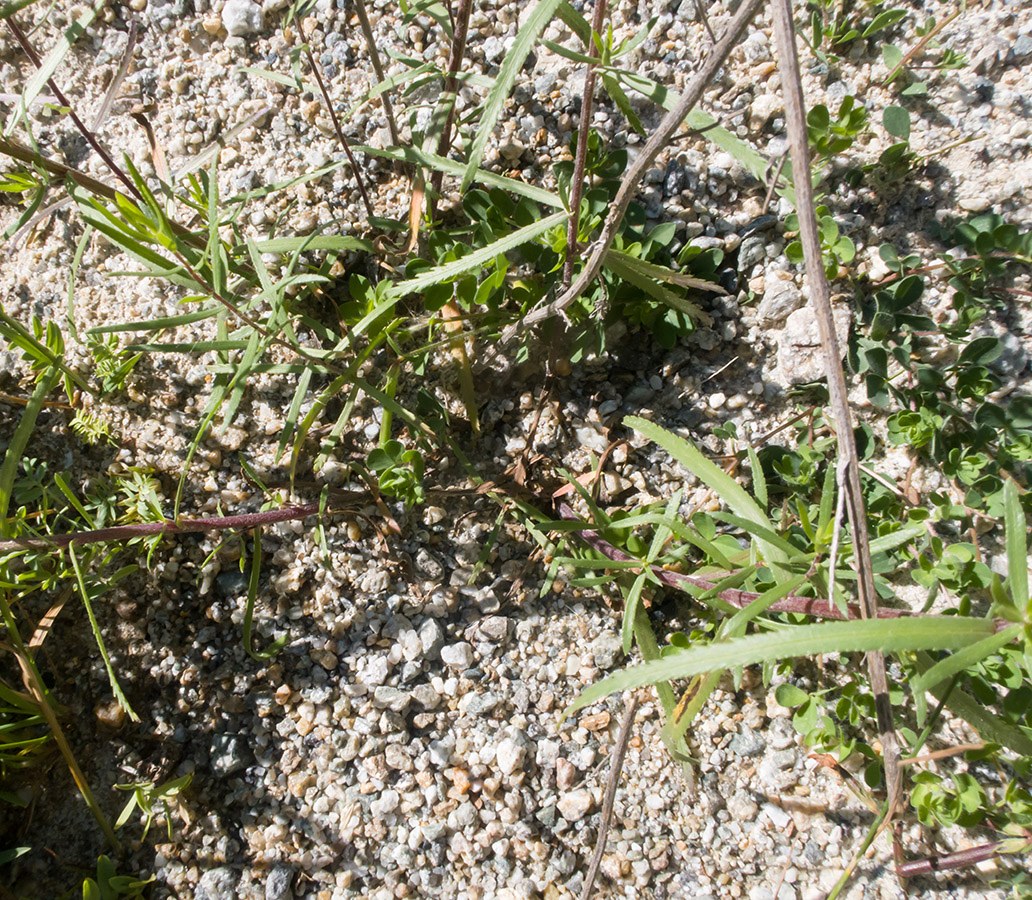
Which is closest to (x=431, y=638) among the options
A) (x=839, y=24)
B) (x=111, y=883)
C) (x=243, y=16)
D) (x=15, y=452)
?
(x=111, y=883)

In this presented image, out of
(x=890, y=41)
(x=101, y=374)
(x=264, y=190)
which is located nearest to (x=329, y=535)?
(x=101, y=374)

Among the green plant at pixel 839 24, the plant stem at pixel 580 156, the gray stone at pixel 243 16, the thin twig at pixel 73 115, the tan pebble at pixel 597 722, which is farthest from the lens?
the gray stone at pixel 243 16

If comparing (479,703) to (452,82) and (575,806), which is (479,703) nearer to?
(575,806)

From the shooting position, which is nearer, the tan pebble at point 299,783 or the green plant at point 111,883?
the green plant at point 111,883

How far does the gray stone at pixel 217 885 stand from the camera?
169cm

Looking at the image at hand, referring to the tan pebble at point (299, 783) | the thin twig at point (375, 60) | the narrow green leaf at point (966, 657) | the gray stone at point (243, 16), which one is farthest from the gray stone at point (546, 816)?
the gray stone at point (243, 16)

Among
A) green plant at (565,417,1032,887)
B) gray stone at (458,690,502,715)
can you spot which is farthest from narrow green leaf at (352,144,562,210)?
gray stone at (458,690,502,715)

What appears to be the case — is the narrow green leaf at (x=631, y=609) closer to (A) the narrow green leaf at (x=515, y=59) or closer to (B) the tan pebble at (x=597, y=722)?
(B) the tan pebble at (x=597, y=722)

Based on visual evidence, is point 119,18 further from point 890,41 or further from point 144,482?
point 890,41

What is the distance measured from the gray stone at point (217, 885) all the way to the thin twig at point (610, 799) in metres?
0.81

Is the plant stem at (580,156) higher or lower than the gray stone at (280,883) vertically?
higher

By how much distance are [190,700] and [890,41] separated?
248cm

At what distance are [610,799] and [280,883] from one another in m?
0.78

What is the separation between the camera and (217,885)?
5.56 ft
